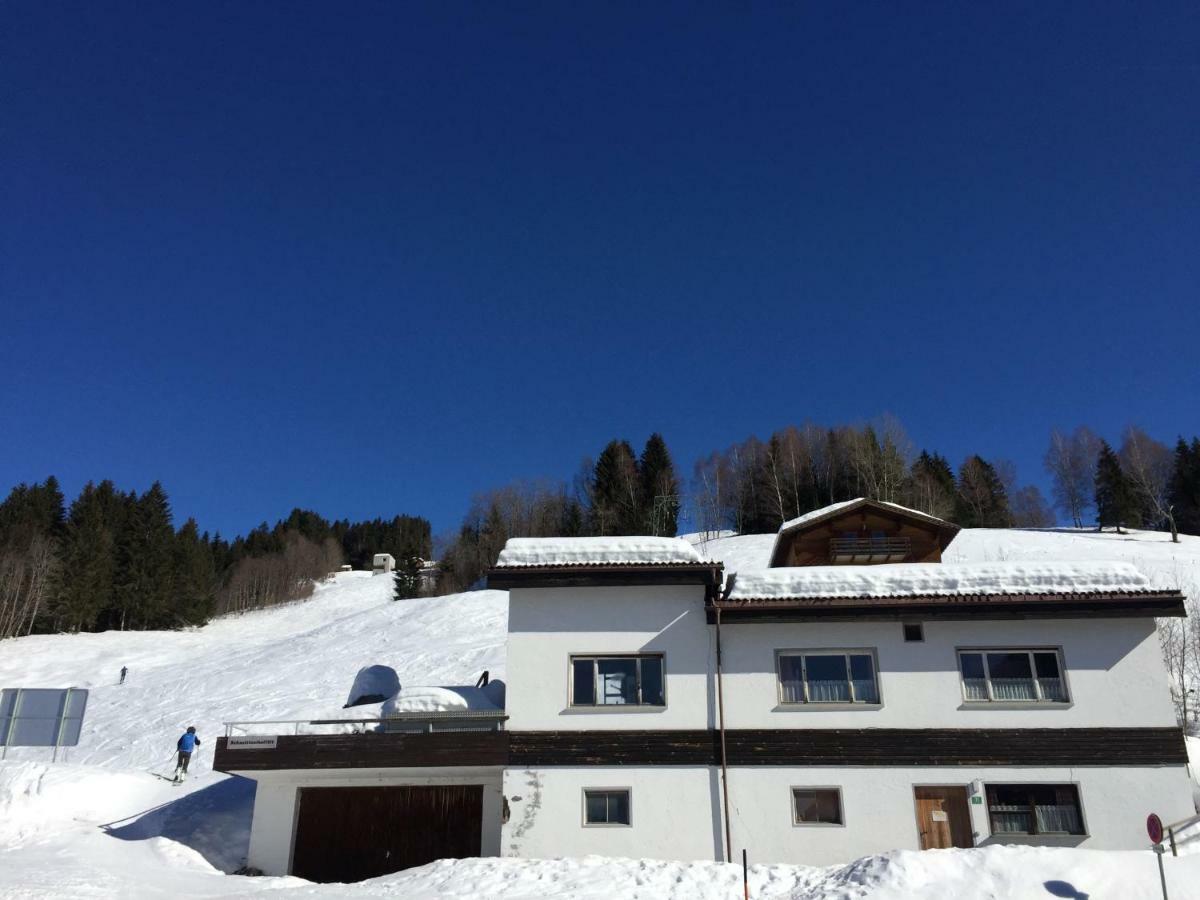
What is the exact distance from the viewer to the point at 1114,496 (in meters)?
88.1

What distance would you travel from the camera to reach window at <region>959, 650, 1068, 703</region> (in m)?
19.3

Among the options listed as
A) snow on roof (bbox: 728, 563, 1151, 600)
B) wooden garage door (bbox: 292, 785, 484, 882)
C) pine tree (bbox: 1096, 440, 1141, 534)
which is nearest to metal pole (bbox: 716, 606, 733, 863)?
snow on roof (bbox: 728, 563, 1151, 600)

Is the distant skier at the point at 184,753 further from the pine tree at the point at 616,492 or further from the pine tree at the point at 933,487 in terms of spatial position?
the pine tree at the point at 933,487

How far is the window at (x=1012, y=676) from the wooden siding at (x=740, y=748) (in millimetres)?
794

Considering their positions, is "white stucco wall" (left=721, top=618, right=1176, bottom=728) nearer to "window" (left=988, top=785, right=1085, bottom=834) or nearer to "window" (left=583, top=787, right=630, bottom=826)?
"window" (left=988, top=785, right=1085, bottom=834)

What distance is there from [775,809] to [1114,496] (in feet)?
284

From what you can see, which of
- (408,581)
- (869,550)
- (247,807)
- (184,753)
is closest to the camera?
(247,807)

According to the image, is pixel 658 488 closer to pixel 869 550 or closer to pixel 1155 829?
pixel 869 550

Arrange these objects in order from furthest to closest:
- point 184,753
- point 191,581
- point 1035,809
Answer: point 191,581 < point 184,753 < point 1035,809

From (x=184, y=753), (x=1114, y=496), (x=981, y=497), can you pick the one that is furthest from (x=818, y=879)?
(x=981, y=497)

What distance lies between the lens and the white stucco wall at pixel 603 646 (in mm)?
19906

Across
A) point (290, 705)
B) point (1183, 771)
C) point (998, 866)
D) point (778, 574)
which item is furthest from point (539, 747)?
point (290, 705)

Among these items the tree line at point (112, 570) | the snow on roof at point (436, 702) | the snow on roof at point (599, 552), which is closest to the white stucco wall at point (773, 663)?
the snow on roof at point (599, 552)

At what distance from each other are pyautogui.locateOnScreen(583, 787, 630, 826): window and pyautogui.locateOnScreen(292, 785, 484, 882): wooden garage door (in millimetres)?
3063
